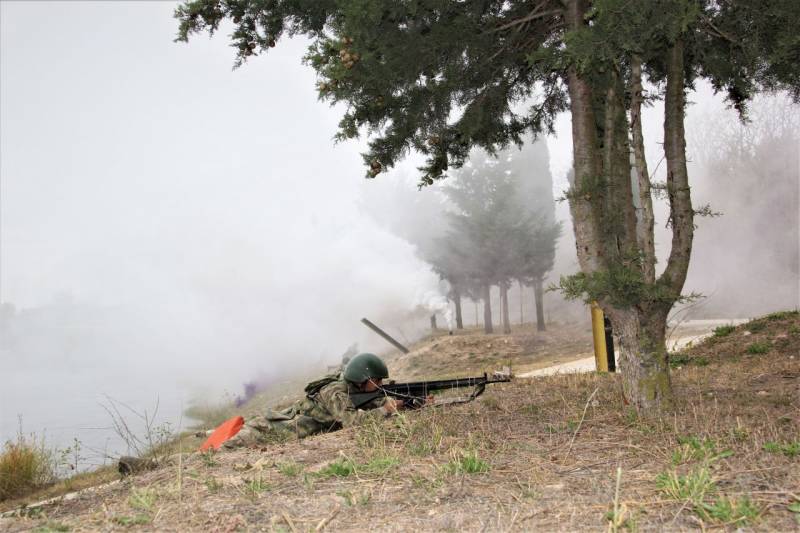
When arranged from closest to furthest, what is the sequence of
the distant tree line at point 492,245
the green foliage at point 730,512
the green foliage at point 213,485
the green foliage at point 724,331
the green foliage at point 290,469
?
the green foliage at point 730,512, the green foliage at point 213,485, the green foliage at point 290,469, the green foliage at point 724,331, the distant tree line at point 492,245

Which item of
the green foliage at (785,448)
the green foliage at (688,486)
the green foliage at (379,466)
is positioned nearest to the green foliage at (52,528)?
the green foliage at (379,466)

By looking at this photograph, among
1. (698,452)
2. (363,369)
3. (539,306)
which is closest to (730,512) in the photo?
(698,452)

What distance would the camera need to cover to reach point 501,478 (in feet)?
11.2

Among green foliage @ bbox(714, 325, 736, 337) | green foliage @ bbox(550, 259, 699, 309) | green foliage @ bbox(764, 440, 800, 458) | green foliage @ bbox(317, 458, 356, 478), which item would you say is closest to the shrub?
green foliage @ bbox(317, 458, 356, 478)

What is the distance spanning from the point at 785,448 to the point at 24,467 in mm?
10251

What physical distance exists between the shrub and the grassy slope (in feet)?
17.8

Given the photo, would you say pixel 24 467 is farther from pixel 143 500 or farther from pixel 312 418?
pixel 143 500

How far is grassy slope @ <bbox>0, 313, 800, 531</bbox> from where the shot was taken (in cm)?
275

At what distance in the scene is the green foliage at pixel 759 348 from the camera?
920 cm

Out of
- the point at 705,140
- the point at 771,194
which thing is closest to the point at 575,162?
the point at 771,194

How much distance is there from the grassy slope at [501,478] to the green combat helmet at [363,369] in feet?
4.52

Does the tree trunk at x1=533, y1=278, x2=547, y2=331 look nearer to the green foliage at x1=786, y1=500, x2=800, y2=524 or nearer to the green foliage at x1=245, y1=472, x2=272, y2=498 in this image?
the green foliage at x1=245, y1=472, x2=272, y2=498

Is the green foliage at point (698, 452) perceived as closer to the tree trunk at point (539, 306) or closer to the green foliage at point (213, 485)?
the green foliage at point (213, 485)

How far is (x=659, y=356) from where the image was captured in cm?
503
